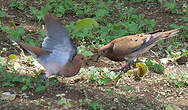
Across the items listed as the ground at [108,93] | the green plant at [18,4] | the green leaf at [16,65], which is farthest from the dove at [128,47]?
the green plant at [18,4]

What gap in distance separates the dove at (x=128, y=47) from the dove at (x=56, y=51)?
1007mm

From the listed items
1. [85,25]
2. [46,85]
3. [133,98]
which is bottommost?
[133,98]

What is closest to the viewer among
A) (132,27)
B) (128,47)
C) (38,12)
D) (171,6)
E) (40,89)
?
(40,89)

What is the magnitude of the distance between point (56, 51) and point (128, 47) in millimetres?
1828

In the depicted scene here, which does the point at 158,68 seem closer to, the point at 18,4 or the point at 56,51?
the point at 56,51

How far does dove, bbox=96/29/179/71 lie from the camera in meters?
6.10

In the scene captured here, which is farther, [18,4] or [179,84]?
[18,4]

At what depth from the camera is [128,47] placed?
245 inches

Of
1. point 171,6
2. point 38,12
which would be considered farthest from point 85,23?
point 171,6

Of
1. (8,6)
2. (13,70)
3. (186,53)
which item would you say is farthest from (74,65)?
(8,6)

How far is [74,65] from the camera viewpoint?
5.04 metres

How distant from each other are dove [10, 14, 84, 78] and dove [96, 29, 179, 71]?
1.01 meters

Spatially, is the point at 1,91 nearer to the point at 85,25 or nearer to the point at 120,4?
the point at 85,25

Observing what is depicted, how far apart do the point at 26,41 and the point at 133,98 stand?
7.82 feet
